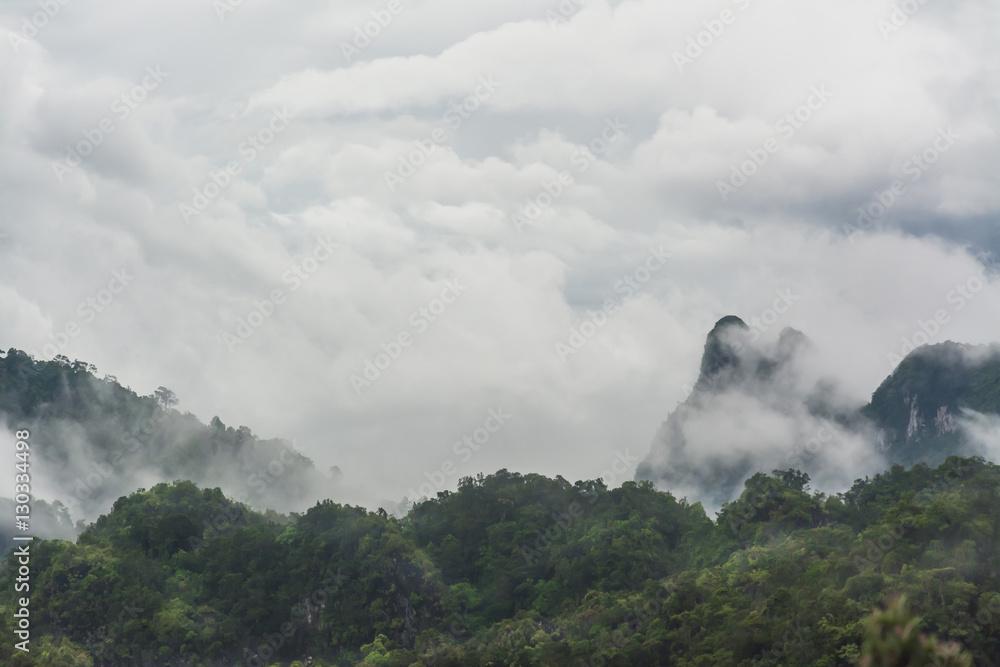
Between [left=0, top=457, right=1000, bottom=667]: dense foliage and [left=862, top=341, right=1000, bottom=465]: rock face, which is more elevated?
[left=862, top=341, right=1000, bottom=465]: rock face

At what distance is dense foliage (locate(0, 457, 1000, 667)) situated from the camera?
119 feet

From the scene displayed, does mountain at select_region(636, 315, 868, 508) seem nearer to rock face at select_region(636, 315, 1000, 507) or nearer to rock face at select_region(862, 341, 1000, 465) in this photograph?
rock face at select_region(636, 315, 1000, 507)

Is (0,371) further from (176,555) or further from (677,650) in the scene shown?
(677,650)

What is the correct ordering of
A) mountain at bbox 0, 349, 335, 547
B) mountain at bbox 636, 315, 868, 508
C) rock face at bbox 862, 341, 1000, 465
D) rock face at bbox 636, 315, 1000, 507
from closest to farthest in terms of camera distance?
mountain at bbox 0, 349, 335, 547 < rock face at bbox 862, 341, 1000, 465 < rock face at bbox 636, 315, 1000, 507 < mountain at bbox 636, 315, 868, 508

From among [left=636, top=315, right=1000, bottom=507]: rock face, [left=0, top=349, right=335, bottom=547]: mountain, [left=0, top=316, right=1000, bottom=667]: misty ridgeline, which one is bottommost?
[left=0, top=316, right=1000, bottom=667]: misty ridgeline

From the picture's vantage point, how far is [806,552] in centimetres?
4262

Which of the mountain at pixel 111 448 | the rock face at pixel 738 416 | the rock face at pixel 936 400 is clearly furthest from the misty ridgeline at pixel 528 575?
the rock face at pixel 738 416

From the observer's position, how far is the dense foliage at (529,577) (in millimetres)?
36375

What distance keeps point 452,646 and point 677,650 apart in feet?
33.4

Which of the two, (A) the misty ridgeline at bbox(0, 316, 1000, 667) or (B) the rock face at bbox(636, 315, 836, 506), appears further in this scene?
(B) the rock face at bbox(636, 315, 836, 506)

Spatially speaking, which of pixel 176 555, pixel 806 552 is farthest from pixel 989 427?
pixel 176 555

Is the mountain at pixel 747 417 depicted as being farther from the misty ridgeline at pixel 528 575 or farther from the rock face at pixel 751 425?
the misty ridgeline at pixel 528 575

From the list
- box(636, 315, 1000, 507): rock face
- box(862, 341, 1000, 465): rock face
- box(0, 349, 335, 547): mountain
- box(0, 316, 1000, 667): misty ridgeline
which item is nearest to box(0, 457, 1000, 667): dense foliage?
box(0, 316, 1000, 667): misty ridgeline

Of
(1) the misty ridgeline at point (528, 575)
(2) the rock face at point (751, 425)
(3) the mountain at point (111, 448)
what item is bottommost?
(1) the misty ridgeline at point (528, 575)
